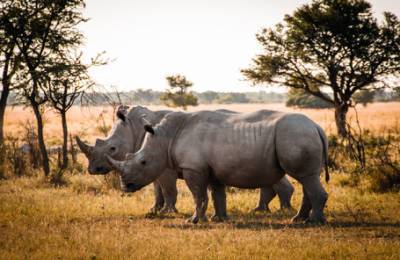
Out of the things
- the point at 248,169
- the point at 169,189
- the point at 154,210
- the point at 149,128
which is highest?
the point at 149,128

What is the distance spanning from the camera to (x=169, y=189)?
34.2 ft

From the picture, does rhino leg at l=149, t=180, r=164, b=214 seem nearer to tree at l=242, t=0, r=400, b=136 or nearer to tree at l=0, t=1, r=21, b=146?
tree at l=0, t=1, r=21, b=146

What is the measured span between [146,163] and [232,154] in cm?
135

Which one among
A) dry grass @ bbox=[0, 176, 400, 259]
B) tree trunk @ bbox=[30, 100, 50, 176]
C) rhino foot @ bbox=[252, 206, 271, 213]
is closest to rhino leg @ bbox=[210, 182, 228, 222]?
dry grass @ bbox=[0, 176, 400, 259]

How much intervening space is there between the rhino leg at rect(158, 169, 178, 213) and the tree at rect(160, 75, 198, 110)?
42526mm

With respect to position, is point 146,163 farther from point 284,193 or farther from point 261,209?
point 284,193

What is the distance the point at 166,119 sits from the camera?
9.66 metres

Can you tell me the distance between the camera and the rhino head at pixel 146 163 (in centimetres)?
935

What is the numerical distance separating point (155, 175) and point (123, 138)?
166cm

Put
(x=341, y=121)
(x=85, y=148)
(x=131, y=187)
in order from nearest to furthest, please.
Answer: (x=131, y=187) → (x=85, y=148) → (x=341, y=121)

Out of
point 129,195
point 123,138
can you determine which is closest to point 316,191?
point 123,138

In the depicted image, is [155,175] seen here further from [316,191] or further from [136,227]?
[316,191]

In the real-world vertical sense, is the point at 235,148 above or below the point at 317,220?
above

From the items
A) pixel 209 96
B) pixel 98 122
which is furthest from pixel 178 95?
pixel 209 96
